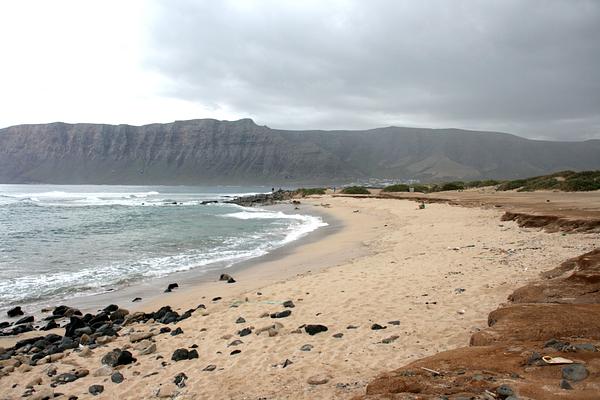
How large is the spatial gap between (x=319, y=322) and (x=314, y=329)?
1.82 ft

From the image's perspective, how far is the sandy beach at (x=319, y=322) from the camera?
503cm

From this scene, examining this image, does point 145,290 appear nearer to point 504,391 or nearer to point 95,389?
point 95,389

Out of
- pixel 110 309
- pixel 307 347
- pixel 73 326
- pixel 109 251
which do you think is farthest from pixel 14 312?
pixel 109 251

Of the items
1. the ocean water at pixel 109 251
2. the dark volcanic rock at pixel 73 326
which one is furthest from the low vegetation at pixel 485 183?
the dark volcanic rock at pixel 73 326

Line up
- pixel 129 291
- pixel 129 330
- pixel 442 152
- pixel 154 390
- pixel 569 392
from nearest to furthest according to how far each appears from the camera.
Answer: pixel 569 392
pixel 154 390
pixel 129 330
pixel 129 291
pixel 442 152

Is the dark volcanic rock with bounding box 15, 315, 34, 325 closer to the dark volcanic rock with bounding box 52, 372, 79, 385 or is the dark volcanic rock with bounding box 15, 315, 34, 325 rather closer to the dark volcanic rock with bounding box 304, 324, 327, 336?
the dark volcanic rock with bounding box 52, 372, 79, 385

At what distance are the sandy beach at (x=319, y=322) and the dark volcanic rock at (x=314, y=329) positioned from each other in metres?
0.09

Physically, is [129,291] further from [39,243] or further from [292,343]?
[39,243]

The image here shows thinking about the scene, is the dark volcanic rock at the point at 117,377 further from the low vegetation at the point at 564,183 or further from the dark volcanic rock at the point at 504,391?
the low vegetation at the point at 564,183

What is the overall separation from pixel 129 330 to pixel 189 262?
24.8 feet

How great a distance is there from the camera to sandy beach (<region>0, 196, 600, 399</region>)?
5.03 m

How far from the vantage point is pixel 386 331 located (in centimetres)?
623

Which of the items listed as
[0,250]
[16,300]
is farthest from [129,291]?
[0,250]

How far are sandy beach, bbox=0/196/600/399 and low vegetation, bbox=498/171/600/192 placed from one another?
29.5m
